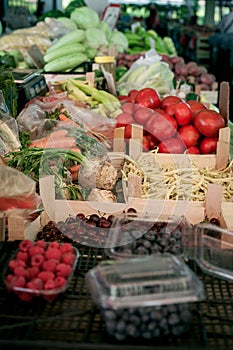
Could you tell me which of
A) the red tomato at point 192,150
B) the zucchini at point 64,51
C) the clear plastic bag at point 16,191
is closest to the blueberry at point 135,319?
the clear plastic bag at point 16,191

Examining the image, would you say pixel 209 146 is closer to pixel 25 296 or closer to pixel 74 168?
pixel 74 168

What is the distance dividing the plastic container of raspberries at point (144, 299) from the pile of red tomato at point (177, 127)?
84.7 inches

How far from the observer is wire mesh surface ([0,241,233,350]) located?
153cm

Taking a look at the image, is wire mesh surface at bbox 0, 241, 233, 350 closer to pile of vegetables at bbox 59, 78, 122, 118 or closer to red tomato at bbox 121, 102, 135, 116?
red tomato at bbox 121, 102, 135, 116

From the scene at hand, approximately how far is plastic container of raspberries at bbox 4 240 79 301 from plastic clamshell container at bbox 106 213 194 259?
0.55 ft

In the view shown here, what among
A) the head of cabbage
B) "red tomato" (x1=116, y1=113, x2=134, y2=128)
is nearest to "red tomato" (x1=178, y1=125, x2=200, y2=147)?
"red tomato" (x1=116, y1=113, x2=134, y2=128)

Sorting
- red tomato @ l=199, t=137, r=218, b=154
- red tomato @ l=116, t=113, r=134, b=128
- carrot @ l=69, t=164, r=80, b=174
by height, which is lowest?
red tomato @ l=199, t=137, r=218, b=154

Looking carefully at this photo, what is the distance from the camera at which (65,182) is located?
292cm

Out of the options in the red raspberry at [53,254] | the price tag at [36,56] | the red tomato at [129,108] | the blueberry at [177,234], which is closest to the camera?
the red raspberry at [53,254]

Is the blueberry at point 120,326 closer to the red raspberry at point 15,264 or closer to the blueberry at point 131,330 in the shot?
the blueberry at point 131,330

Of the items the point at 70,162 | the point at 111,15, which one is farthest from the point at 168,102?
the point at 111,15

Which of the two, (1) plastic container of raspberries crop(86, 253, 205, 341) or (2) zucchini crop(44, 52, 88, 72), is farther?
(2) zucchini crop(44, 52, 88, 72)

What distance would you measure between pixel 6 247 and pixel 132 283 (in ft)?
2.52

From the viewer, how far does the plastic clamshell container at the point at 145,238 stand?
1919 millimetres
